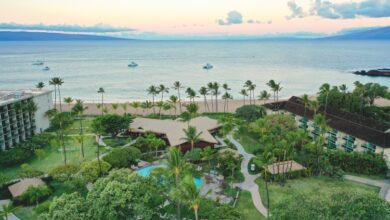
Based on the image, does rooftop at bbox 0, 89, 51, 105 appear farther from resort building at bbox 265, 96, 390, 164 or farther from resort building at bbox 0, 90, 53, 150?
resort building at bbox 265, 96, 390, 164

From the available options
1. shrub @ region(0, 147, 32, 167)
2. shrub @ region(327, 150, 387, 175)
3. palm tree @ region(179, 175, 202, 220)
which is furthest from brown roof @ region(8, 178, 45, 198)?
shrub @ region(327, 150, 387, 175)

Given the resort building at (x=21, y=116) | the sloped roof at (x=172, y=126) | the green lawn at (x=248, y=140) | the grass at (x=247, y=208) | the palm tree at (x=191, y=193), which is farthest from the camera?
the sloped roof at (x=172, y=126)

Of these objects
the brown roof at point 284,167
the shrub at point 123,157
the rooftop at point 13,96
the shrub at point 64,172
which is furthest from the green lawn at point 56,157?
the brown roof at point 284,167

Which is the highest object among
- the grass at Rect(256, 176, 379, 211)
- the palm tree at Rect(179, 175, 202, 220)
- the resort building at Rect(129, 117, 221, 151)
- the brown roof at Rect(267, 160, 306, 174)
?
the palm tree at Rect(179, 175, 202, 220)

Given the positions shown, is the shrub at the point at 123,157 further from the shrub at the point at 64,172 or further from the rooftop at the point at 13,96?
the rooftop at the point at 13,96

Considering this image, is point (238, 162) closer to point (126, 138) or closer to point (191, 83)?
point (126, 138)

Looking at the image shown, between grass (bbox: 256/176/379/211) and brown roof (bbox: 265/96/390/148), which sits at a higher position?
brown roof (bbox: 265/96/390/148)

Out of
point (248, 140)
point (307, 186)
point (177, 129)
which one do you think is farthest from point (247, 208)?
point (177, 129)
